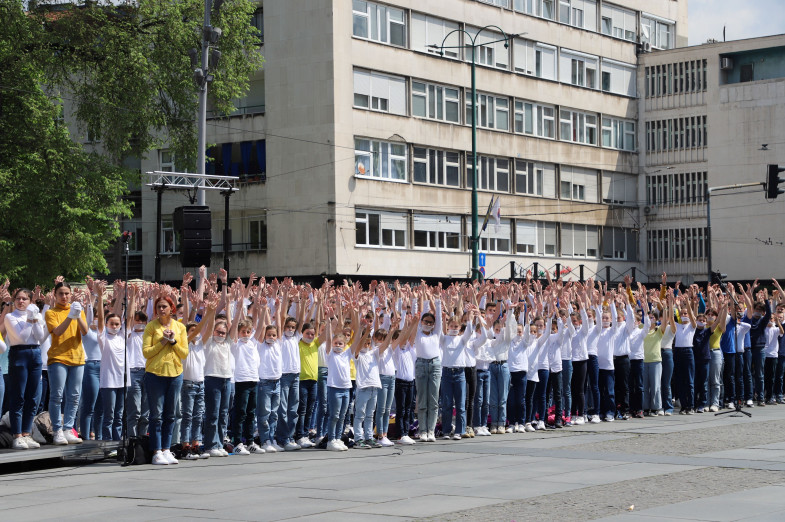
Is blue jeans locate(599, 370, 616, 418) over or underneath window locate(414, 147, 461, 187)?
underneath

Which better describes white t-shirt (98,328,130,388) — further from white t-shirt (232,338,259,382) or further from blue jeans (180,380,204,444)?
white t-shirt (232,338,259,382)

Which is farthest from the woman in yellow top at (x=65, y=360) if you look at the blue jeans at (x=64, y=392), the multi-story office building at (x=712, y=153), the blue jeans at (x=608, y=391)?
the multi-story office building at (x=712, y=153)

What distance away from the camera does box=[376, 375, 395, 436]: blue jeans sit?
17.7 metres

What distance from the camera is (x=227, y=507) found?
11.8 m

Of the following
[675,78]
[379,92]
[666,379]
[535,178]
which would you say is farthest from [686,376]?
[675,78]

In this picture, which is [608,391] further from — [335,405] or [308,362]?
[308,362]

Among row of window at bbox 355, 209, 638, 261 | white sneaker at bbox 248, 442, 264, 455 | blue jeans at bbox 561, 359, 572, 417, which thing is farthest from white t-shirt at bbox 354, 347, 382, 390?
row of window at bbox 355, 209, 638, 261

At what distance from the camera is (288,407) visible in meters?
17.3

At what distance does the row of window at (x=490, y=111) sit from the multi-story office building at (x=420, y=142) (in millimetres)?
80

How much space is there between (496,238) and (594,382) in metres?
33.2

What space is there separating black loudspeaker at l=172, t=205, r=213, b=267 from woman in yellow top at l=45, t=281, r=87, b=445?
149 inches

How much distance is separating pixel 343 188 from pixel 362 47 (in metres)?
5.63

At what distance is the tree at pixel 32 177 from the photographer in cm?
3578

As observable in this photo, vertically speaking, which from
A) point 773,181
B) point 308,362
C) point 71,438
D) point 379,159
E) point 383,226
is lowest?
point 71,438
